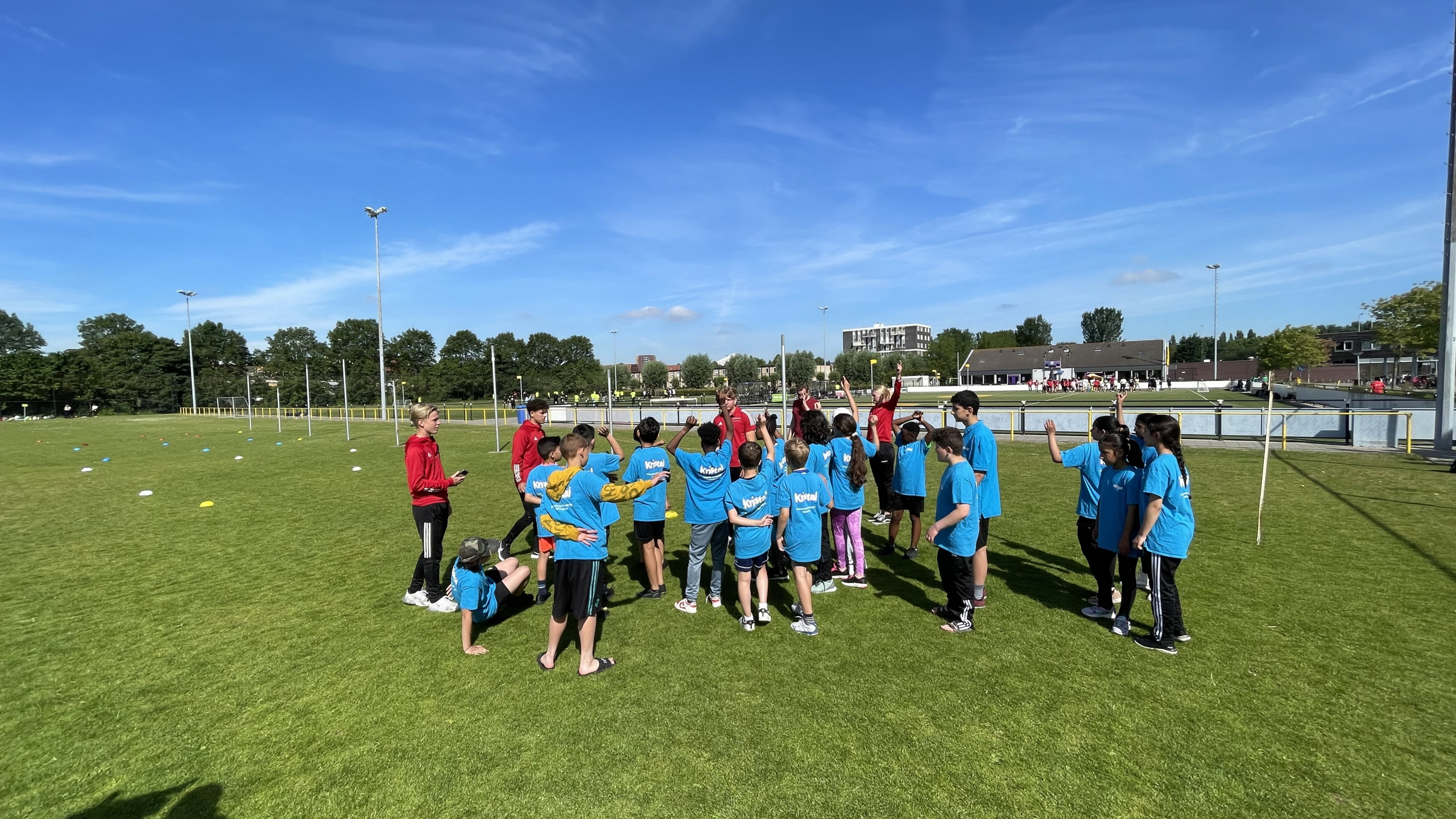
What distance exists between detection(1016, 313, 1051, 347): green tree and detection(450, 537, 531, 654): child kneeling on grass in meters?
144

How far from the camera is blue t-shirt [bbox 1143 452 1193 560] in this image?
454cm

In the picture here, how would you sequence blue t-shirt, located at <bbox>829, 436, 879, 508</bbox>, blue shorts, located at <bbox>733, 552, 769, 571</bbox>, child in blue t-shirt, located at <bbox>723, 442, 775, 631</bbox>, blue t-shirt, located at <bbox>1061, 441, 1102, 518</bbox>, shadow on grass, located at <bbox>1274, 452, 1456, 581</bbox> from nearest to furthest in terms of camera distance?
child in blue t-shirt, located at <bbox>723, 442, 775, 631</bbox> < blue shorts, located at <bbox>733, 552, 769, 571</bbox> < blue t-shirt, located at <bbox>1061, 441, 1102, 518</bbox> < blue t-shirt, located at <bbox>829, 436, 879, 508</bbox> < shadow on grass, located at <bbox>1274, 452, 1456, 581</bbox>

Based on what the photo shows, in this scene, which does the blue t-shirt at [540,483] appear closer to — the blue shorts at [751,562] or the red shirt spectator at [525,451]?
the blue shorts at [751,562]

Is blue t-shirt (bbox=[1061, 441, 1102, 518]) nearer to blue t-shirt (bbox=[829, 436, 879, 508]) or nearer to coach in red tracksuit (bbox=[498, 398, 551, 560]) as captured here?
blue t-shirt (bbox=[829, 436, 879, 508])

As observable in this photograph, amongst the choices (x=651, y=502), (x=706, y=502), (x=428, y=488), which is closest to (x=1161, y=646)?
(x=706, y=502)

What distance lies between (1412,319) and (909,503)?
149 ft

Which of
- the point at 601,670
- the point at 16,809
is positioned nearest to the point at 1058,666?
the point at 601,670

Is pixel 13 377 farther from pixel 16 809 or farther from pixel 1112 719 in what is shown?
pixel 1112 719

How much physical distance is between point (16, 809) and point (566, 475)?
3.32 metres

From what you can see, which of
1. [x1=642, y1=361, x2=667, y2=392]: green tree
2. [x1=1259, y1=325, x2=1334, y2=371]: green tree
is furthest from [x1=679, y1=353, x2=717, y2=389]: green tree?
[x1=1259, y1=325, x2=1334, y2=371]: green tree

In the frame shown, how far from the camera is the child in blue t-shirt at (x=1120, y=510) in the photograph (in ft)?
16.4

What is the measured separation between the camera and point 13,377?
59.8 m

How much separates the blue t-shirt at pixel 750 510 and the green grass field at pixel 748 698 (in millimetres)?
827

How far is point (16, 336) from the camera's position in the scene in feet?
315
